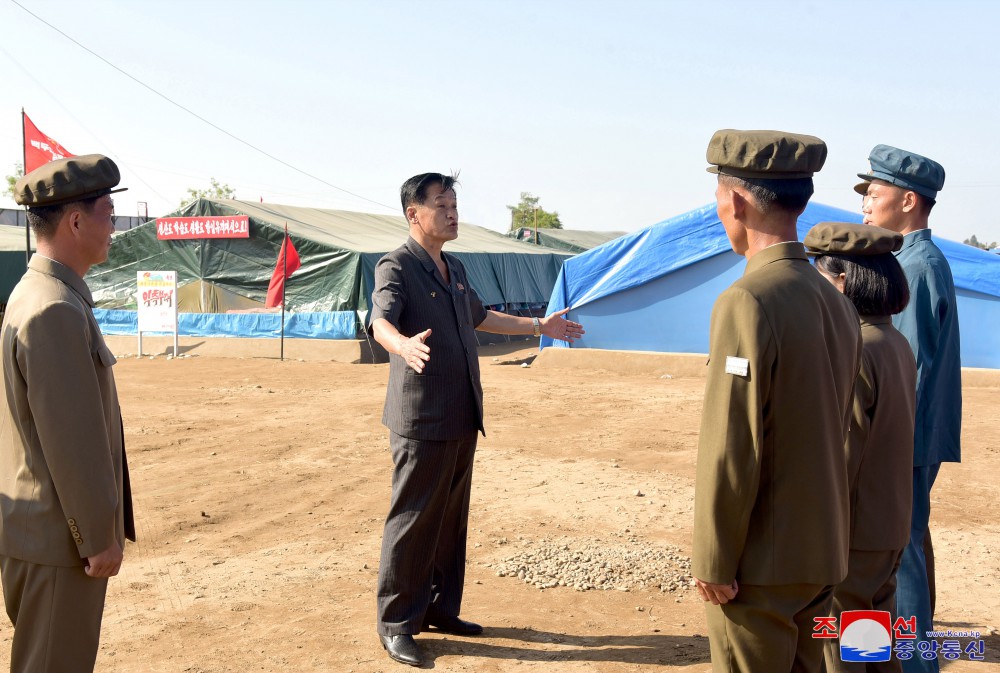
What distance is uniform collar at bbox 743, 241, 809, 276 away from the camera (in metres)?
2.16

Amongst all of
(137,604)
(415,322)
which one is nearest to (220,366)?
(137,604)

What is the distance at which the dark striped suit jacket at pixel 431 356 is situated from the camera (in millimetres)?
3797

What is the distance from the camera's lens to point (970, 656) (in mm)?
3773

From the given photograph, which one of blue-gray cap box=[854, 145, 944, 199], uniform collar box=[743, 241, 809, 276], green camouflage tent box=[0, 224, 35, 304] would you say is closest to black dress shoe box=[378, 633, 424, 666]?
uniform collar box=[743, 241, 809, 276]

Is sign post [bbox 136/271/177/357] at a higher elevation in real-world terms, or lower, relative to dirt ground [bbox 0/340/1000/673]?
higher

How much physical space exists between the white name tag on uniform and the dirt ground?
2145 millimetres

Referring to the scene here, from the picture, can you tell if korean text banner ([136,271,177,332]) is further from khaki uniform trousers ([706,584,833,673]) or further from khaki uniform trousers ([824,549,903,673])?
khaki uniform trousers ([706,584,833,673])

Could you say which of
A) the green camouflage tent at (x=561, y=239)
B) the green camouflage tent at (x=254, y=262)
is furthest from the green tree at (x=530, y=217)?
the green camouflage tent at (x=254, y=262)

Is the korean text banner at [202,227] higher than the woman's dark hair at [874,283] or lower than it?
higher

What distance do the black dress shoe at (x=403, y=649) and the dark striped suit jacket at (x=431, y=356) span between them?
2.99 ft

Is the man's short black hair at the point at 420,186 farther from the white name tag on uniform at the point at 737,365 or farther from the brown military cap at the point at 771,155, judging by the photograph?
the white name tag on uniform at the point at 737,365

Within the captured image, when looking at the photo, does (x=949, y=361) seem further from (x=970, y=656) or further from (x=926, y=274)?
(x=970, y=656)

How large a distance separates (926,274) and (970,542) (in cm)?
284

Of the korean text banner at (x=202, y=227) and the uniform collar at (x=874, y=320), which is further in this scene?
the korean text banner at (x=202, y=227)
